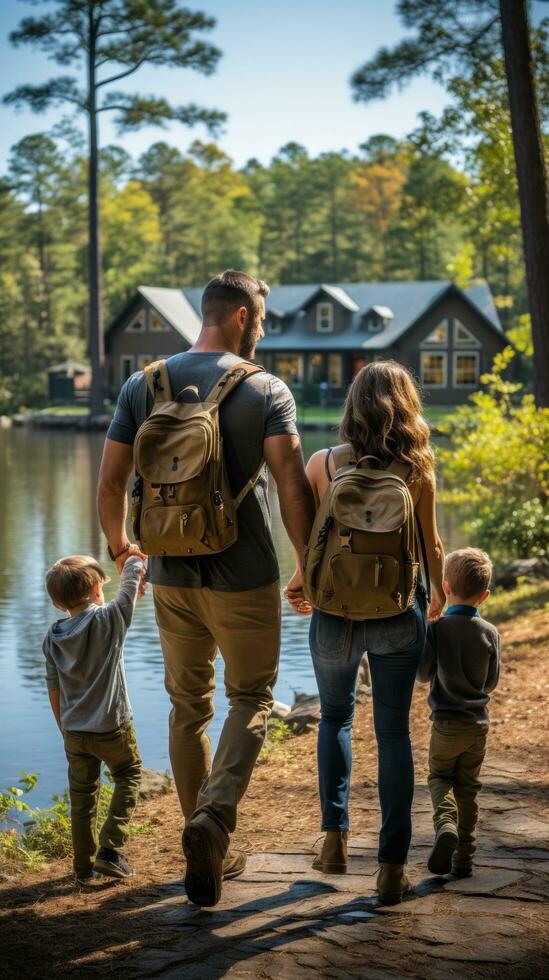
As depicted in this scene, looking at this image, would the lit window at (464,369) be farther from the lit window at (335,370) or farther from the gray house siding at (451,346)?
the lit window at (335,370)

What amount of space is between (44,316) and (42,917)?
5452cm

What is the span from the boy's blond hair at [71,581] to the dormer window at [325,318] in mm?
46373

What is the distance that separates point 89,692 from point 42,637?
20.0 feet

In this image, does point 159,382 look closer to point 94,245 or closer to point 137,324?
point 94,245

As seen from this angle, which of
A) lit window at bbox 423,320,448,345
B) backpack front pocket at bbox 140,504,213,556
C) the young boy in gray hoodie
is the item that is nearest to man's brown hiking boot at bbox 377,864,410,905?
the young boy in gray hoodie

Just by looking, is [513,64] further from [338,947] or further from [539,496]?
[338,947]

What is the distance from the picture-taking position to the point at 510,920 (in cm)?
356

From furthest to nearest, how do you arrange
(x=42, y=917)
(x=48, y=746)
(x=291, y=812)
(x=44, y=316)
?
(x=44, y=316)
(x=48, y=746)
(x=291, y=812)
(x=42, y=917)

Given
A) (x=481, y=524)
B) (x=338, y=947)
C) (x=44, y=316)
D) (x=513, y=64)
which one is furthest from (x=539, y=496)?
(x=44, y=316)

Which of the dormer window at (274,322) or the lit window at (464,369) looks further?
the dormer window at (274,322)

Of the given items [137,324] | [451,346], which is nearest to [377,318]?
[451,346]

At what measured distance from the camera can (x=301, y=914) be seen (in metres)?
3.67

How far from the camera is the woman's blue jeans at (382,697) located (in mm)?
3746

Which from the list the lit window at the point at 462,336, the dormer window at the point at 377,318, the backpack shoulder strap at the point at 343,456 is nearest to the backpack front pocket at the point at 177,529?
the backpack shoulder strap at the point at 343,456
